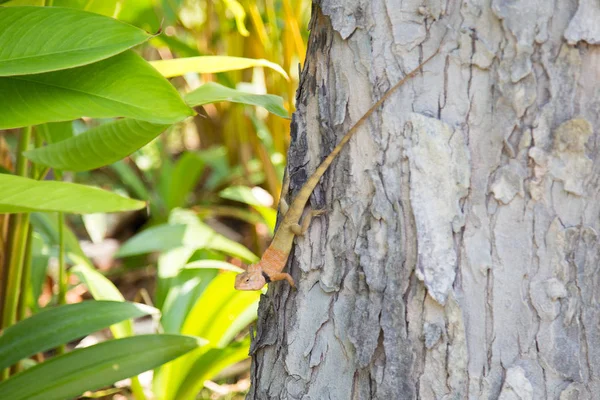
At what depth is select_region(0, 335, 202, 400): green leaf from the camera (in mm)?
1414

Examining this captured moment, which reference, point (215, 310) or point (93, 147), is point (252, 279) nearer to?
point (215, 310)

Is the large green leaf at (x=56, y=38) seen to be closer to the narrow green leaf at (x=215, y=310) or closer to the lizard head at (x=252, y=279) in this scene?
the lizard head at (x=252, y=279)

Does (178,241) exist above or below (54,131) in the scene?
below

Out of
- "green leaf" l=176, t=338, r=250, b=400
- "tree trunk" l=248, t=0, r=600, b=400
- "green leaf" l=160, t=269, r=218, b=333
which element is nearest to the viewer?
"tree trunk" l=248, t=0, r=600, b=400

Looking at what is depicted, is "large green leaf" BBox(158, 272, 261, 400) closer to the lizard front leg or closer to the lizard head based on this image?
the lizard head

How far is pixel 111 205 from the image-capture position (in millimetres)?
1053

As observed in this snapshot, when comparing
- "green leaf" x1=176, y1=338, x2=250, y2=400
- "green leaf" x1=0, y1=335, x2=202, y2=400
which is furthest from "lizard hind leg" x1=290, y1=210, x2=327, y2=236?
"green leaf" x1=176, y1=338, x2=250, y2=400

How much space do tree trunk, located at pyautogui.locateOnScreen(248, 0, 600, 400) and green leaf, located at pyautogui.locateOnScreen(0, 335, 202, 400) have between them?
1.86 feet

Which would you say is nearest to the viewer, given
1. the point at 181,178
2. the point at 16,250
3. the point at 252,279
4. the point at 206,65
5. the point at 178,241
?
the point at 206,65

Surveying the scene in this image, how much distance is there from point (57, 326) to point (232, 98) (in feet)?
2.53

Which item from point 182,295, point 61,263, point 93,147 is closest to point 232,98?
point 93,147

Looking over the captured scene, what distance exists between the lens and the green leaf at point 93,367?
141 centimetres

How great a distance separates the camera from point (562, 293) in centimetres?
97

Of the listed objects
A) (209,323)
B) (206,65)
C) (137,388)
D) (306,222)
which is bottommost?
(137,388)
